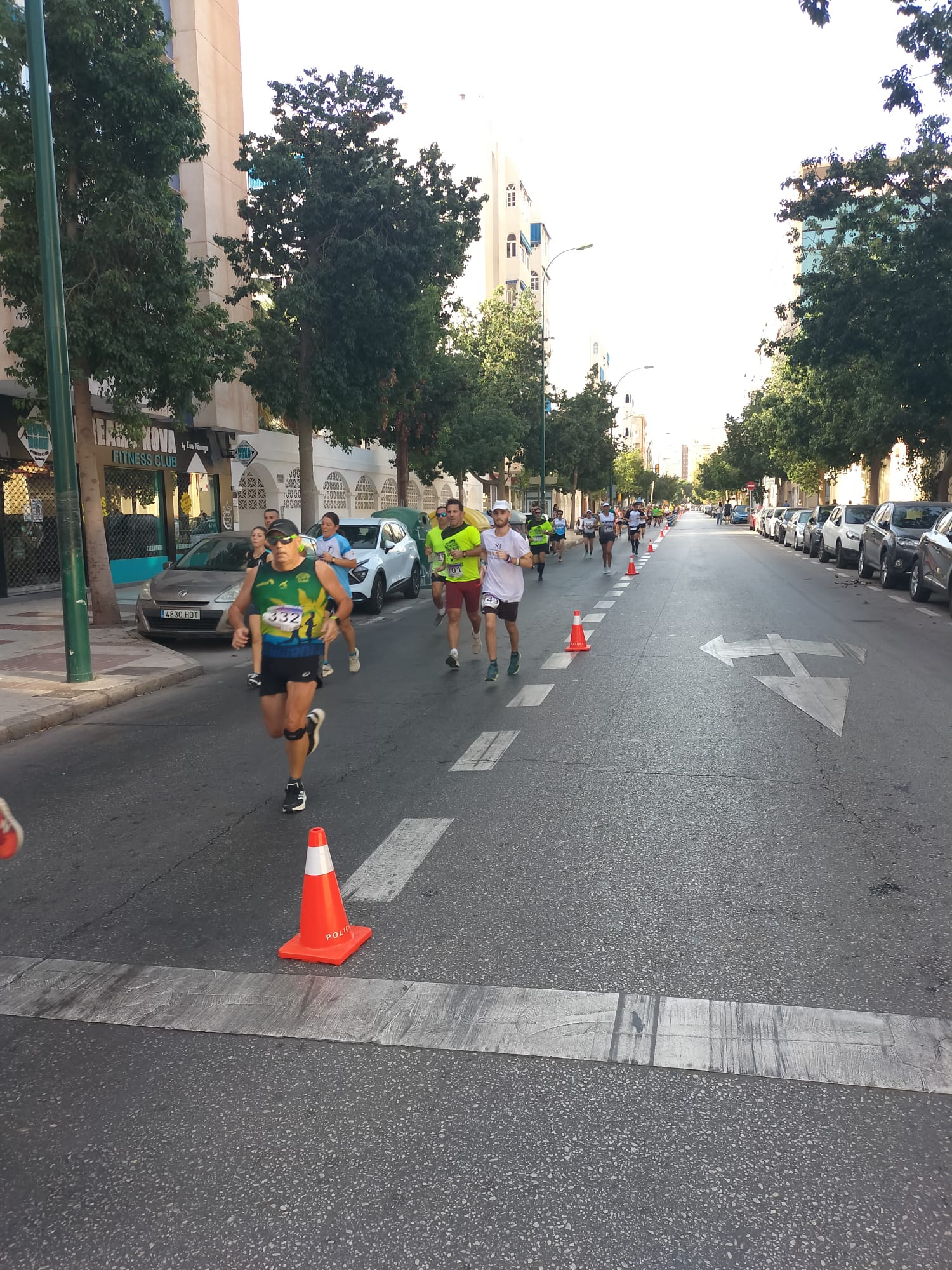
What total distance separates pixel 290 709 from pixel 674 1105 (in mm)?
3636

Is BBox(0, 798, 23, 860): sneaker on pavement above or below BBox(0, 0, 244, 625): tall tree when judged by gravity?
below

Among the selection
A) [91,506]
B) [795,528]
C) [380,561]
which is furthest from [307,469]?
[795,528]

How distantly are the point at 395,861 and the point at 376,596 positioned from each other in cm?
1236

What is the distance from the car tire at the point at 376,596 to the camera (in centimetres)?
1691

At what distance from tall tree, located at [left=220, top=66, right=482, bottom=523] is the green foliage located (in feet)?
20.3

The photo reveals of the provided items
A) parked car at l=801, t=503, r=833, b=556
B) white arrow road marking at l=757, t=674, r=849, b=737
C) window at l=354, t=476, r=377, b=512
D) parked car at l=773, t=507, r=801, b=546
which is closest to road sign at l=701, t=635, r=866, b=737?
white arrow road marking at l=757, t=674, r=849, b=737

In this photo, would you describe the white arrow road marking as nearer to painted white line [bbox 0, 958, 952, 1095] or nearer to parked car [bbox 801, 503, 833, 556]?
painted white line [bbox 0, 958, 952, 1095]

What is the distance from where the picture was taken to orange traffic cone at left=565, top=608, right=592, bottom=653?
11789mm

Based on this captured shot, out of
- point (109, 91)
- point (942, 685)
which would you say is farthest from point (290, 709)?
point (109, 91)

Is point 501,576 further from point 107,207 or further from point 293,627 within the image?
point 107,207

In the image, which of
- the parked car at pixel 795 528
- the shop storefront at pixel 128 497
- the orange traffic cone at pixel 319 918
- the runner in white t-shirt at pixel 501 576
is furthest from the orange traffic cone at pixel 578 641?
the parked car at pixel 795 528

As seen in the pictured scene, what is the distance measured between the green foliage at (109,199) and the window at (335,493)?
21.0m

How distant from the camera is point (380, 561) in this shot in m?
17.4

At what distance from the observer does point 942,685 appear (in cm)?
943
